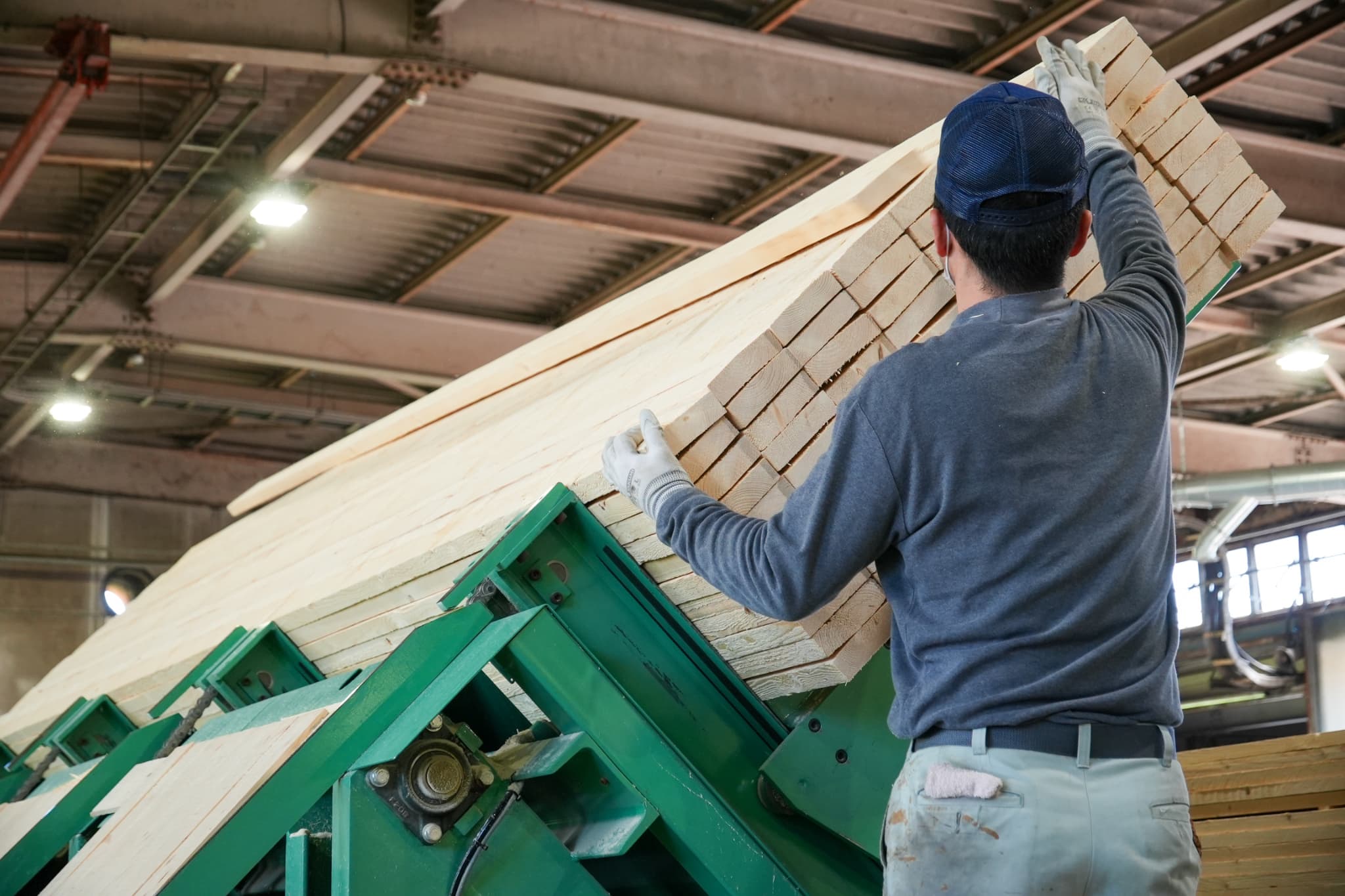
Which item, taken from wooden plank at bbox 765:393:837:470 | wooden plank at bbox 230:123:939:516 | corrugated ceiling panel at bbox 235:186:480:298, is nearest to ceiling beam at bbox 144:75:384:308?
corrugated ceiling panel at bbox 235:186:480:298

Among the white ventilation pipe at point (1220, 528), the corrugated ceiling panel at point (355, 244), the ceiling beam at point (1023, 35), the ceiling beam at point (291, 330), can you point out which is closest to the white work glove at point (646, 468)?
the ceiling beam at point (1023, 35)

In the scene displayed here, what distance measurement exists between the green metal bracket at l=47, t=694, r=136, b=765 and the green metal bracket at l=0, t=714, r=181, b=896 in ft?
2.79

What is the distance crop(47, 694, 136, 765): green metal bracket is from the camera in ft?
17.1

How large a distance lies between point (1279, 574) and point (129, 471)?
15305mm

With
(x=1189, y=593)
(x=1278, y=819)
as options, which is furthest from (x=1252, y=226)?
(x=1189, y=593)

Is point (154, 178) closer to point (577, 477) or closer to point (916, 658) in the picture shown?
point (577, 477)

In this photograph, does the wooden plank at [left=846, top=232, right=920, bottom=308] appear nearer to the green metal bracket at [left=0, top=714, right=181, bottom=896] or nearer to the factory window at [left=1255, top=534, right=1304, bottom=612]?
the green metal bracket at [left=0, top=714, right=181, bottom=896]

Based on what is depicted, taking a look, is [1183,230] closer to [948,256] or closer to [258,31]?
[948,256]

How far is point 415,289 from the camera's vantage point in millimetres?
13164

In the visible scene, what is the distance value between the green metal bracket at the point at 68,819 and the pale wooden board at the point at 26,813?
0.19 ft

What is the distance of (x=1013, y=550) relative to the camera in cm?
210

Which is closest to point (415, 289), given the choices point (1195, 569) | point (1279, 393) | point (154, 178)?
point (154, 178)

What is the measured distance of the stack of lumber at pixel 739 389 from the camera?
267 centimetres

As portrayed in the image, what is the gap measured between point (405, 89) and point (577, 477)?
24.5 feet
